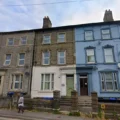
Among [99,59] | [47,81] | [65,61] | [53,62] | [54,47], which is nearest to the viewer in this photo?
[99,59]

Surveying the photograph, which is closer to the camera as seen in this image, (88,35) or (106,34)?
(106,34)

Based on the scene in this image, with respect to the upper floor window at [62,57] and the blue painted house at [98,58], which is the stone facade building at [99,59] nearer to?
the blue painted house at [98,58]

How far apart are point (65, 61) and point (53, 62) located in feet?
5.44

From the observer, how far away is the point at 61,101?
12.4 metres

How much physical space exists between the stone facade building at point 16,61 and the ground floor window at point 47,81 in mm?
1857

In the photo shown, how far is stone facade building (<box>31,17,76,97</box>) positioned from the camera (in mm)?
17000

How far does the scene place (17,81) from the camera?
18.3 meters

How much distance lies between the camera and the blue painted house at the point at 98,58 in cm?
1597

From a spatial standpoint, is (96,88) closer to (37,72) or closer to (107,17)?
(37,72)

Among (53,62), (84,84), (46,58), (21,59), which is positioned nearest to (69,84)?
(84,84)

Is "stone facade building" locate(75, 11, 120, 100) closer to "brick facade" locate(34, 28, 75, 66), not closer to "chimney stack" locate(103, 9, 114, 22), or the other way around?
"chimney stack" locate(103, 9, 114, 22)

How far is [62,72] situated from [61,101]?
5257mm

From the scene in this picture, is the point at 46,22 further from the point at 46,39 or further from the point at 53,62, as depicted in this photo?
the point at 53,62

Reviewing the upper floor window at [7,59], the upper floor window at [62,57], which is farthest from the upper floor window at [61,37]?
the upper floor window at [7,59]
